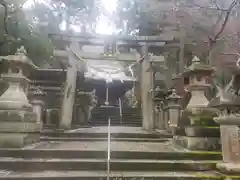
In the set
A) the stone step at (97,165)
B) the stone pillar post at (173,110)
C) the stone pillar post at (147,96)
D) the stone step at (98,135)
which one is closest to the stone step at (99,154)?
the stone step at (97,165)

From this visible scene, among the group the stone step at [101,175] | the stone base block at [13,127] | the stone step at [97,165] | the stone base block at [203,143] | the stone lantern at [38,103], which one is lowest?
the stone step at [101,175]

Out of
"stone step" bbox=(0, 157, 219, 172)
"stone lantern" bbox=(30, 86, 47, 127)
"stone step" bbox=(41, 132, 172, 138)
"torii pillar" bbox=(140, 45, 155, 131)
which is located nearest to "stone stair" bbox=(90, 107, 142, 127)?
"stone lantern" bbox=(30, 86, 47, 127)

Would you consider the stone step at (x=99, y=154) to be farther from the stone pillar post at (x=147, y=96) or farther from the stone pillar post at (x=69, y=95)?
the stone pillar post at (x=147, y=96)

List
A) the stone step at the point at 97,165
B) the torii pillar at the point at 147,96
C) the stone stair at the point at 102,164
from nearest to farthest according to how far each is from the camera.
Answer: the stone stair at the point at 102,164 → the stone step at the point at 97,165 → the torii pillar at the point at 147,96

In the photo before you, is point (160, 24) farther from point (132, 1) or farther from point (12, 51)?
point (12, 51)

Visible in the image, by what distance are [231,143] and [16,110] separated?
14.5ft

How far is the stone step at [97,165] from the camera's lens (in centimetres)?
420

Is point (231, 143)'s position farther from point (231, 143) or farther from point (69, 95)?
point (69, 95)

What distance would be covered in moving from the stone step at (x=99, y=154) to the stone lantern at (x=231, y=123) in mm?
702

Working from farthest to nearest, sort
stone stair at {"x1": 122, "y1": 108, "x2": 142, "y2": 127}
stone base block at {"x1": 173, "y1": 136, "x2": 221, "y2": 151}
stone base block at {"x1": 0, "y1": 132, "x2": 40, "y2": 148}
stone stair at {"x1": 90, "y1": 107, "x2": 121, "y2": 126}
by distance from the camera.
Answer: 1. stone stair at {"x1": 90, "y1": 107, "x2": 121, "y2": 126}
2. stone stair at {"x1": 122, "y1": 108, "x2": 142, "y2": 127}
3. stone base block at {"x1": 173, "y1": 136, "x2": 221, "y2": 151}
4. stone base block at {"x1": 0, "y1": 132, "x2": 40, "y2": 148}

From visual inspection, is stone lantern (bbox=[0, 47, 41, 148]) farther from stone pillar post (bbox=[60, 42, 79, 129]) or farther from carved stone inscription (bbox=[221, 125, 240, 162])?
carved stone inscription (bbox=[221, 125, 240, 162])

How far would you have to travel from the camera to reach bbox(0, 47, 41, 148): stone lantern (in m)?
4.93

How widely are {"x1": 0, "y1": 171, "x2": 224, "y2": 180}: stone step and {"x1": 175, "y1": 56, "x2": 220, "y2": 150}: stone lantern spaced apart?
105 centimetres

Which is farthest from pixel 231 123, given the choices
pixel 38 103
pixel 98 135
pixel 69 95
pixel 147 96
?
pixel 38 103
